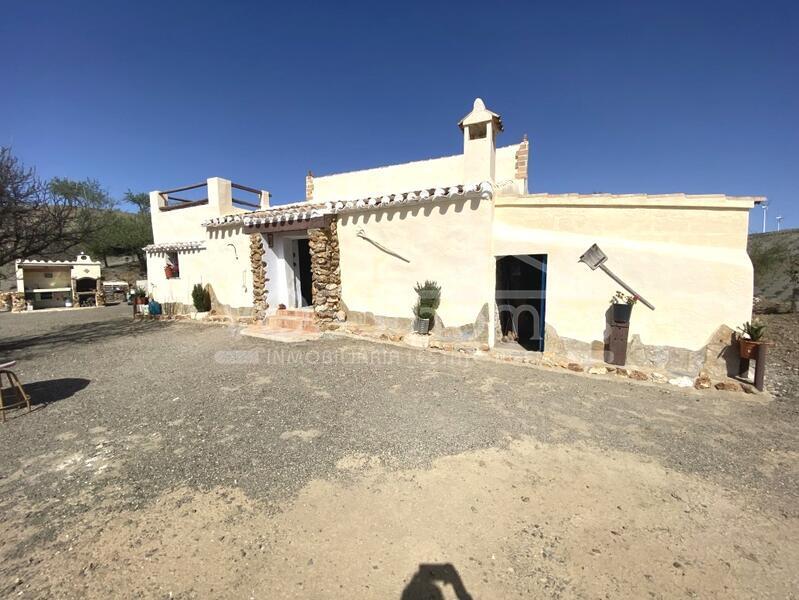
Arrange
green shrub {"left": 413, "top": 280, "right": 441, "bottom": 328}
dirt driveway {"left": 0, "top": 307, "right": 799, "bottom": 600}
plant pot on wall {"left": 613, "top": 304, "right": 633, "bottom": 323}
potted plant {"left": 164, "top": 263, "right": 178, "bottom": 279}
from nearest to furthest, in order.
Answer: dirt driveway {"left": 0, "top": 307, "right": 799, "bottom": 600} < plant pot on wall {"left": 613, "top": 304, "right": 633, "bottom": 323} < green shrub {"left": 413, "top": 280, "right": 441, "bottom": 328} < potted plant {"left": 164, "top": 263, "right": 178, "bottom": 279}

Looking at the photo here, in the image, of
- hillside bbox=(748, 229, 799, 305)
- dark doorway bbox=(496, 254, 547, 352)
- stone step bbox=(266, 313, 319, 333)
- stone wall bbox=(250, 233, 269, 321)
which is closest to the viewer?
dark doorway bbox=(496, 254, 547, 352)

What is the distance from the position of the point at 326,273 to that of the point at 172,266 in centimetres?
826

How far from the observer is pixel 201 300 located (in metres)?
12.1

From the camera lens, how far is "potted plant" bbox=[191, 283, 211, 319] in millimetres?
12062

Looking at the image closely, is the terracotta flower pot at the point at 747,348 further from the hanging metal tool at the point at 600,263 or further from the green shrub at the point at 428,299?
the green shrub at the point at 428,299

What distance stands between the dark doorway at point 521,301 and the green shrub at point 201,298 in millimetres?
10203

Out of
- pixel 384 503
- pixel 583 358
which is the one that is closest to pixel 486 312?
pixel 583 358

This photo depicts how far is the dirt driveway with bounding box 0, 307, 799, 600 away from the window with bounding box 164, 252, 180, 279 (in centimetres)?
878

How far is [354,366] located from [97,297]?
2379cm

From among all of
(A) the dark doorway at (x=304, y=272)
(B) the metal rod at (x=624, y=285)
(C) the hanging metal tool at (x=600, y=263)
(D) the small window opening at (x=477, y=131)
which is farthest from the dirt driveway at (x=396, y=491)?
(A) the dark doorway at (x=304, y=272)

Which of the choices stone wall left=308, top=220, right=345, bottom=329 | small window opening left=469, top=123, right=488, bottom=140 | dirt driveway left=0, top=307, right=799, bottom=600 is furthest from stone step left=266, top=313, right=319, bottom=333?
small window opening left=469, top=123, right=488, bottom=140

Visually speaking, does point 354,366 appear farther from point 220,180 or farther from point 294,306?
point 220,180

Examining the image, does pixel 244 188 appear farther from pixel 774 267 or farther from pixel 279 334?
pixel 774 267

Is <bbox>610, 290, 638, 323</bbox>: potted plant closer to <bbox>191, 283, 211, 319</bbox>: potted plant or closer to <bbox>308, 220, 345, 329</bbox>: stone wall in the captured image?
<bbox>308, 220, 345, 329</bbox>: stone wall
